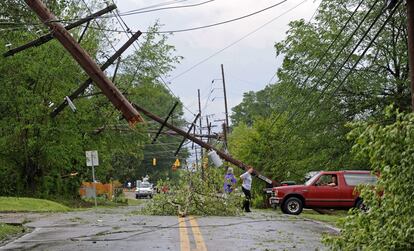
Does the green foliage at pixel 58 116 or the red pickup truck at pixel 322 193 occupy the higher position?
the green foliage at pixel 58 116

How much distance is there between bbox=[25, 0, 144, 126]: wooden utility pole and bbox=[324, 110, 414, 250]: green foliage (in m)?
5.01

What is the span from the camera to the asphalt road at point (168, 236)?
35.4 feet

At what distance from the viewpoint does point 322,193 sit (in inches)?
949

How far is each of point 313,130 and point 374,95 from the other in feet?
11.3

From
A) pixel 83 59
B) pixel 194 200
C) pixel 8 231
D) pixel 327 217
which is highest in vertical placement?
pixel 83 59

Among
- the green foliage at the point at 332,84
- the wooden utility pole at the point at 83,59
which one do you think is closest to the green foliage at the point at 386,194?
the wooden utility pole at the point at 83,59

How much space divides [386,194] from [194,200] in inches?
490

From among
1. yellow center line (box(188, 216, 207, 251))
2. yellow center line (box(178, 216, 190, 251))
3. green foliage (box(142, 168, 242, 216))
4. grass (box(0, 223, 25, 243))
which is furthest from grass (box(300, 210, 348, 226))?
grass (box(0, 223, 25, 243))

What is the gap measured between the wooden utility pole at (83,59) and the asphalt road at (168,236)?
2485 millimetres

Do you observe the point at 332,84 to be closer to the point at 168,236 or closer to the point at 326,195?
the point at 326,195

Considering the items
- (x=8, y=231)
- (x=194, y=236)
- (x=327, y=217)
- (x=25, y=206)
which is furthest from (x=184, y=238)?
(x=25, y=206)

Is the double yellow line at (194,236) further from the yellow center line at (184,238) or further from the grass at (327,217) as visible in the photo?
the grass at (327,217)

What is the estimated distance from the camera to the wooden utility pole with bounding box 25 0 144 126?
11252 mm

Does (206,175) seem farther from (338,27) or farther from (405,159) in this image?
(405,159)
